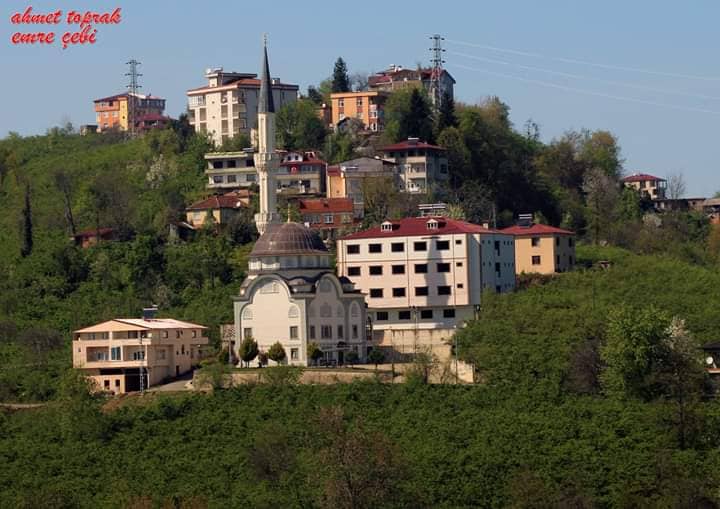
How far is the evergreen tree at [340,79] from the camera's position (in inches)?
4966

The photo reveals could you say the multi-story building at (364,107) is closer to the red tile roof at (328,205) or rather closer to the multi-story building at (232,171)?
the multi-story building at (232,171)

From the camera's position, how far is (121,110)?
151 meters

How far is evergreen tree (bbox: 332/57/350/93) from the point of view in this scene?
4966 inches

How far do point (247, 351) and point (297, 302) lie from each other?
2936 mm

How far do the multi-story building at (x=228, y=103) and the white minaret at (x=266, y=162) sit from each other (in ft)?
77.7

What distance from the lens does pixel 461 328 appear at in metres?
87.8

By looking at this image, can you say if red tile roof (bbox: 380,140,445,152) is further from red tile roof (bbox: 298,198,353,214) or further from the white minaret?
the white minaret

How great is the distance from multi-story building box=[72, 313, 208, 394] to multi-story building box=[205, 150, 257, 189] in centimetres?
2730

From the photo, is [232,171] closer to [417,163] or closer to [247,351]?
[417,163]

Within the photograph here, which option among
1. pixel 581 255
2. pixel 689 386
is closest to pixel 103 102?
pixel 581 255

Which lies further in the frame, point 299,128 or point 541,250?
point 299,128

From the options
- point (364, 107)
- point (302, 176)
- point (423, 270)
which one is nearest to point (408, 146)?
point (302, 176)

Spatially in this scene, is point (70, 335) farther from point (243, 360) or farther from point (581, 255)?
point (581, 255)

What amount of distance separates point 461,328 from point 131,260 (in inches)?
803
